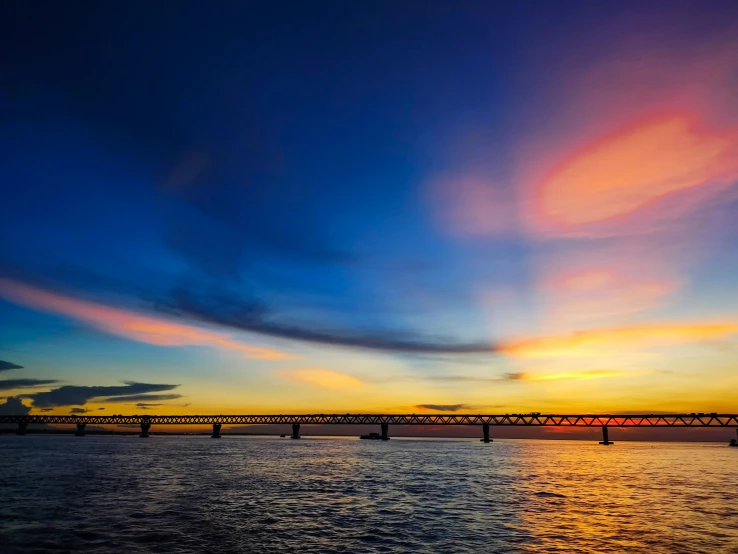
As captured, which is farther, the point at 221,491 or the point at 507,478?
the point at 507,478

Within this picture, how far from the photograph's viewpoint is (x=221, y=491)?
158ft

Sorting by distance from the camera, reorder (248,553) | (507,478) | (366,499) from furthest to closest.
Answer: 1. (507,478)
2. (366,499)
3. (248,553)

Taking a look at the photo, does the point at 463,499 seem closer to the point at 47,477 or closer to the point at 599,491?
the point at 599,491

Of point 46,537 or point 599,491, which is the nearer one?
point 46,537

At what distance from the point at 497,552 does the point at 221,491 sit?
104 feet

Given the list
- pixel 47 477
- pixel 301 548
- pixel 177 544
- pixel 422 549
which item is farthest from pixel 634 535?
pixel 47 477

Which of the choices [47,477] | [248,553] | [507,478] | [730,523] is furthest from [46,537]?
[507,478]

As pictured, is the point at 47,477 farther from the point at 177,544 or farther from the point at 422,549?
the point at 422,549

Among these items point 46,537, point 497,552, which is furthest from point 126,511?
point 497,552

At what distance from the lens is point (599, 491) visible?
2095 inches

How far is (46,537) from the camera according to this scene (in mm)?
27047

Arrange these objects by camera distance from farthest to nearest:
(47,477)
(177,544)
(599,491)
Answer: (47,477), (599,491), (177,544)

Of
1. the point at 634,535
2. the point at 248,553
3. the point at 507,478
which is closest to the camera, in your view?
the point at 248,553

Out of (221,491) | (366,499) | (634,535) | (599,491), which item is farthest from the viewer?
(599,491)
